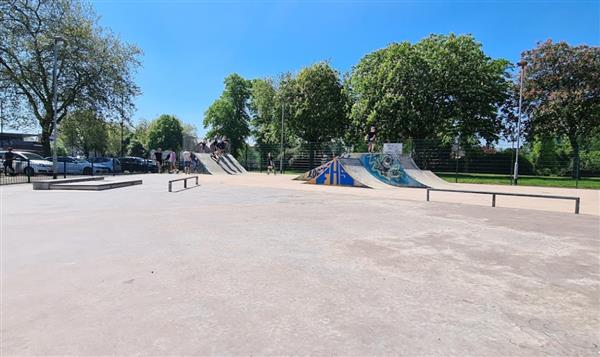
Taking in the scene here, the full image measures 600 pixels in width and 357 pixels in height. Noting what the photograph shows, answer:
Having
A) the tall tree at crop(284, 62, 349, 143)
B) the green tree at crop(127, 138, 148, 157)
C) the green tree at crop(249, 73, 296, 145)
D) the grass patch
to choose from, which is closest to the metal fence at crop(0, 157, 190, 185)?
the green tree at crop(249, 73, 296, 145)

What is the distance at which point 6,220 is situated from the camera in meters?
7.05

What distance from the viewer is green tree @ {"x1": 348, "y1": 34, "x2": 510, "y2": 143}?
29969 millimetres

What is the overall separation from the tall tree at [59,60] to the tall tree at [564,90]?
34999 mm

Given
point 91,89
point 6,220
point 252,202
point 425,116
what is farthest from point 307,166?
point 6,220

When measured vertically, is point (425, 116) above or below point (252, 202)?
above

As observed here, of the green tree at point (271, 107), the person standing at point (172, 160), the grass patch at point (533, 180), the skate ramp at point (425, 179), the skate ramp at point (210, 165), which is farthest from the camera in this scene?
the green tree at point (271, 107)

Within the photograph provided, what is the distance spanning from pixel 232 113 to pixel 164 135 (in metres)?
21.8

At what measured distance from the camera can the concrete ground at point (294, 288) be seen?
256cm

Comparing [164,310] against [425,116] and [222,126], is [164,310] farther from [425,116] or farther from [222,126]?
[222,126]

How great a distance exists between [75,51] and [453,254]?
2883 centimetres

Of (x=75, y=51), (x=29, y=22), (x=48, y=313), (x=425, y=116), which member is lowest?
(x=48, y=313)

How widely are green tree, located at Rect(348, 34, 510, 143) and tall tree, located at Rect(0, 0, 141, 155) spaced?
21904 millimetres

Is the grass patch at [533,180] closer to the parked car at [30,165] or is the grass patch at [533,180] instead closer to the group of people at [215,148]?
the group of people at [215,148]

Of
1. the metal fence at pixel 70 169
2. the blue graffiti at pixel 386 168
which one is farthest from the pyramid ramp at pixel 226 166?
the blue graffiti at pixel 386 168
